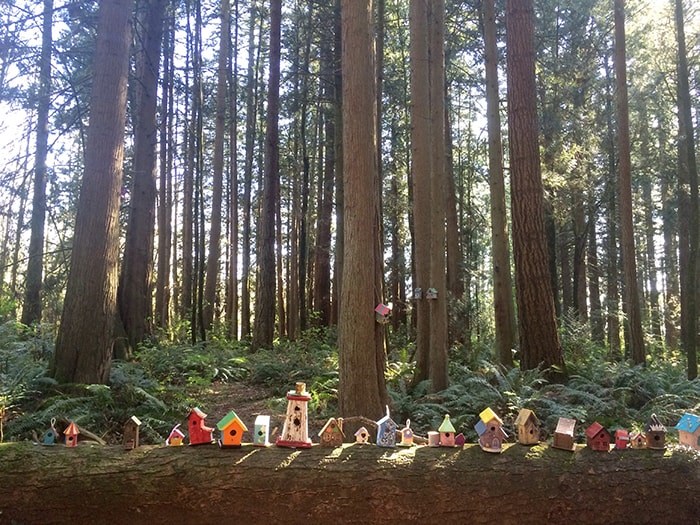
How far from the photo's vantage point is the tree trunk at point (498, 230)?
10.7 meters

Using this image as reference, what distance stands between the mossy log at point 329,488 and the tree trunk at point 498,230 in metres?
6.89

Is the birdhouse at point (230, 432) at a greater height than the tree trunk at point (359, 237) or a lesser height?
lesser

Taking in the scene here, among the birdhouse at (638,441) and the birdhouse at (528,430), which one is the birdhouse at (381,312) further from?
the birdhouse at (638,441)

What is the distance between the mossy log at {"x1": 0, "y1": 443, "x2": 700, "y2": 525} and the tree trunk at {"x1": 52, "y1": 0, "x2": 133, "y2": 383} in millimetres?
3553

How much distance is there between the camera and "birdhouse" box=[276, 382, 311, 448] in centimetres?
348

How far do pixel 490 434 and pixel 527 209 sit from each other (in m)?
6.23

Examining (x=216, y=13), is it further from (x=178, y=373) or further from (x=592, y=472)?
(x=592, y=472)

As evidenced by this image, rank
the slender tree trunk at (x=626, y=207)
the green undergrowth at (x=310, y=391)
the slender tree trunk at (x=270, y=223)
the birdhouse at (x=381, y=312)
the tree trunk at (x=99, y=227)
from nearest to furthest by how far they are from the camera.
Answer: the birdhouse at (x=381, y=312)
the green undergrowth at (x=310, y=391)
the tree trunk at (x=99, y=227)
the slender tree trunk at (x=626, y=207)
the slender tree trunk at (x=270, y=223)

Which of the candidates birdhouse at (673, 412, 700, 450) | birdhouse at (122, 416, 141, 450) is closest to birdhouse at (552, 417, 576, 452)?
birdhouse at (673, 412, 700, 450)

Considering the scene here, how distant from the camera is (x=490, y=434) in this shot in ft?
11.3

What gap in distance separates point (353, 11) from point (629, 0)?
1592 centimetres

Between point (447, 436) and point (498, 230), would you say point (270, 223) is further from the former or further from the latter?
point (447, 436)

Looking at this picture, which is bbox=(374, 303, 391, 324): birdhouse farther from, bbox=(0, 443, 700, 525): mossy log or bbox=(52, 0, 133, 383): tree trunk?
bbox=(52, 0, 133, 383): tree trunk

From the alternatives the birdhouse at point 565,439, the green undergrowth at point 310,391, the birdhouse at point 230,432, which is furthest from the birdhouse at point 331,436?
the green undergrowth at point 310,391
